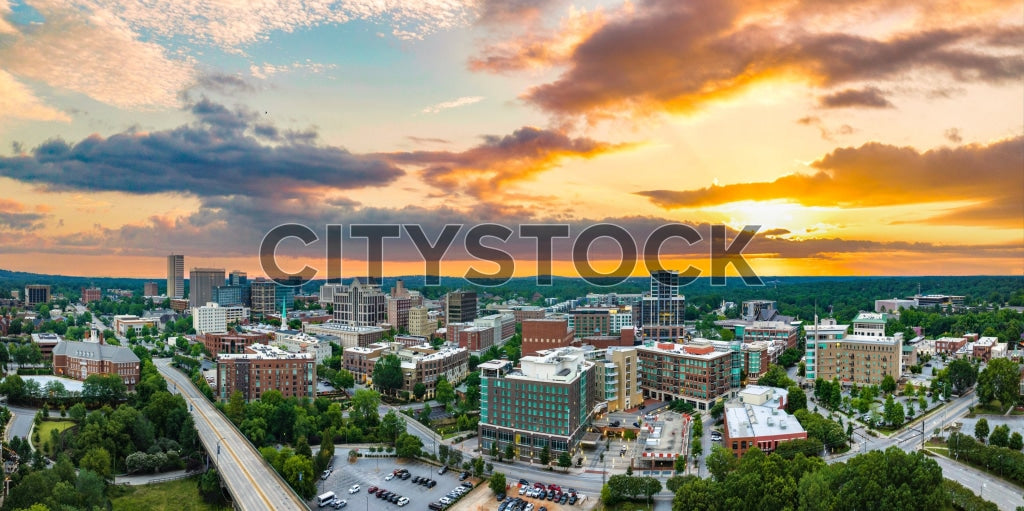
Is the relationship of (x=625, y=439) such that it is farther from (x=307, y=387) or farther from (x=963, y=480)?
(x=307, y=387)

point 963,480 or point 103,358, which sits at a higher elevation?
point 103,358

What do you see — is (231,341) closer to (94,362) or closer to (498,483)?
(94,362)

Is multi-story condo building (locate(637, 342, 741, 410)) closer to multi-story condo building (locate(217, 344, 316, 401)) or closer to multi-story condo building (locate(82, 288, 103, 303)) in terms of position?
multi-story condo building (locate(217, 344, 316, 401))

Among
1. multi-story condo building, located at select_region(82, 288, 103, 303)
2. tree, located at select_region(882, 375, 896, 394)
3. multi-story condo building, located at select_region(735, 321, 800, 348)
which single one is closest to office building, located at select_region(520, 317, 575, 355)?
multi-story condo building, located at select_region(735, 321, 800, 348)

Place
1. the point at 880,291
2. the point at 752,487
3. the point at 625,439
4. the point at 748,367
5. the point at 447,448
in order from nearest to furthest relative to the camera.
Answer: the point at 752,487
the point at 447,448
the point at 625,439
the point at 748,367
the point at 880,291

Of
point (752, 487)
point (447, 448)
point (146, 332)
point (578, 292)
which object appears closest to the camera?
point (752, 487)

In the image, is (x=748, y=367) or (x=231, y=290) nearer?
(x=748, y=367)

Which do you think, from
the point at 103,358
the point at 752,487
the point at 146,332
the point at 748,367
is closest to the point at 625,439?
the point at 752,487
